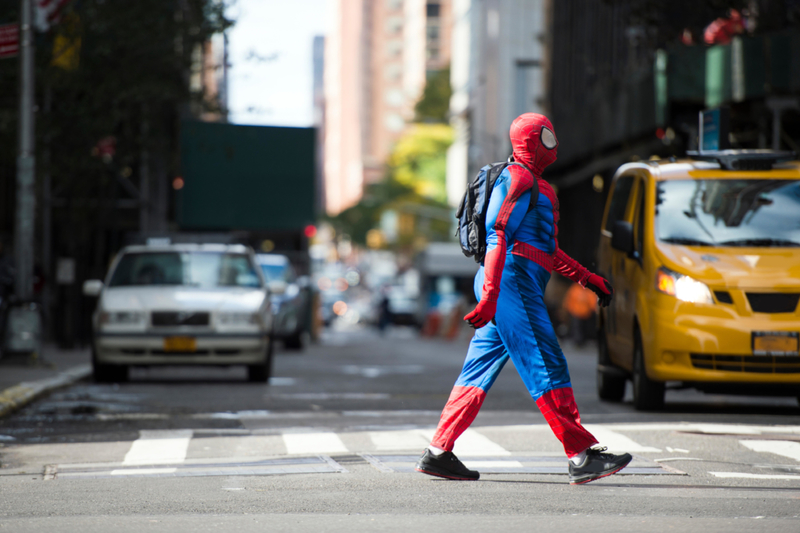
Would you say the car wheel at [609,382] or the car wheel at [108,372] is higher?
the car wheel at [609,382]

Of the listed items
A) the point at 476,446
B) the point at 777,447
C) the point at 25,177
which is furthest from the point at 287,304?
the point at 777,447

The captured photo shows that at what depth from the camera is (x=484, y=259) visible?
7152 mm

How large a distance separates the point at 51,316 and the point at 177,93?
26.4 ft

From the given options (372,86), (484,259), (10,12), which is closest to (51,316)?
(10,12)

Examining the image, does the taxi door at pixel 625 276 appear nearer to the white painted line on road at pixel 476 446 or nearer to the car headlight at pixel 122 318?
the white painted line on road at pixel 476 446

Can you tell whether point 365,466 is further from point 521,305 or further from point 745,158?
point 745,158

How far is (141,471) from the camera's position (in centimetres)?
779

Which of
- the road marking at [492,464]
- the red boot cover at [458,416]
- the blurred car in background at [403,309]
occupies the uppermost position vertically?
the red boot cover at [458,416]

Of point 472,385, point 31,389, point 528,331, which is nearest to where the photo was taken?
point 528,331

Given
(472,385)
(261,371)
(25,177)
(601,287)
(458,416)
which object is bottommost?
(261,371)

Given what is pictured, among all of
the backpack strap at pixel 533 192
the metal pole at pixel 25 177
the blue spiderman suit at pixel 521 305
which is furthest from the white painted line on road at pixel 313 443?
the metal pole at pixel 25 177

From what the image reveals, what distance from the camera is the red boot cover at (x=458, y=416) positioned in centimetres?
711

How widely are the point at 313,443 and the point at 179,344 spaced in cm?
668

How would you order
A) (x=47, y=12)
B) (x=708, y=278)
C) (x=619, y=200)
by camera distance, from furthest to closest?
(x=47, y=12), (x=619, y=200), (x=708, y=278)
